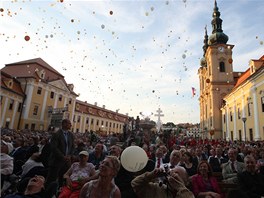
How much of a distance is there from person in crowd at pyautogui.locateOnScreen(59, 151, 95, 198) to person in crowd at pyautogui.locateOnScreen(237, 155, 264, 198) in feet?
11.8

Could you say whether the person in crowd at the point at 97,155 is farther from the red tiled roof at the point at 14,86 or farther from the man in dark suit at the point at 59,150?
the red tiled roof at the point at 14,86

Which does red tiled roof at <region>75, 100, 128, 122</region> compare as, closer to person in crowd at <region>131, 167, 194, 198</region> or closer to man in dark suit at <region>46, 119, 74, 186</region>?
man in dark suit at <region>46, 119, 74, 186</region>

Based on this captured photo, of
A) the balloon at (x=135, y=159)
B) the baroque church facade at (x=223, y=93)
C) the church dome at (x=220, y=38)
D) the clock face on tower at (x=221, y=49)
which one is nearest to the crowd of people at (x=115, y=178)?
the balloon at (x=135, y=159)

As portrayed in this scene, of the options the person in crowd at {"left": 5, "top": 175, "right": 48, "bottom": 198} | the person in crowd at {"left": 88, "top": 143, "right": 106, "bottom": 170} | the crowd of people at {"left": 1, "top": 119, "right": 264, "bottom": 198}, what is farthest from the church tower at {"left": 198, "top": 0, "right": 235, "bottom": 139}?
the person in crowd at {"left": 5, "top": 175, "right": 48, "bottom": 198}

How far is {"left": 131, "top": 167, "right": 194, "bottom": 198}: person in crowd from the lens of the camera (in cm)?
263

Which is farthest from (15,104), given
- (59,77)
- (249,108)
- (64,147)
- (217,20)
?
(217,20)

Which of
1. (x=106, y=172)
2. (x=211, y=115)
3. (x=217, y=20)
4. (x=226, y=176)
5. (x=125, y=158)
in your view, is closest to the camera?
(x=106, y=172)

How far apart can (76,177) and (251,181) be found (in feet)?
13.7

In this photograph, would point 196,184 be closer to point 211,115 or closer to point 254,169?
point 254,169

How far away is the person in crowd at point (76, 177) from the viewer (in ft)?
13.0

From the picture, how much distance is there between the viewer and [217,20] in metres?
49.4

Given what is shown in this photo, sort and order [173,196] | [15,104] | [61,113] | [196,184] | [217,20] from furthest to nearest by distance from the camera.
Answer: [217,20] → [15,104] → [61,113] → [196,184] → [173,196]

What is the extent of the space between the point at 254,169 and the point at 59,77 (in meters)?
48.4

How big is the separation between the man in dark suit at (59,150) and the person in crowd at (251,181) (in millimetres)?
4358
